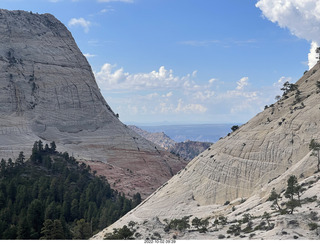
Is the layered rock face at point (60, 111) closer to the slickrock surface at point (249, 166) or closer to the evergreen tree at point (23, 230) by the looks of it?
the slickrock surface at point (249, 166)

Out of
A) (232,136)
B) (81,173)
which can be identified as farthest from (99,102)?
(232,136)

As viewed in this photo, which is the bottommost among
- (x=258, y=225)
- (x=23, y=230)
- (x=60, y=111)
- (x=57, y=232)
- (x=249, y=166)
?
(x=23, y=230)

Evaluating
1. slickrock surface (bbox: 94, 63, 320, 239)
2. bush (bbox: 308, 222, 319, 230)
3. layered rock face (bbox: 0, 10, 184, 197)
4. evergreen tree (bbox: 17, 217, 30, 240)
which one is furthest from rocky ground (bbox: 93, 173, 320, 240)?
layered rock face (bbox: 0, 10, 184, 197)

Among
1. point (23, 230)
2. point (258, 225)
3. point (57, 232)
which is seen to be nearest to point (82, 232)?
point (57, 232)

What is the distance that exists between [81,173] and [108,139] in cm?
4073

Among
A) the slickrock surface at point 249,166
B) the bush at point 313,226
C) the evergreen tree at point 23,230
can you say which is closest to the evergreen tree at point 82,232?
the slickrock surface at point 249,166

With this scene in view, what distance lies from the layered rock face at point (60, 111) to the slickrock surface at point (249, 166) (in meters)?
41.2

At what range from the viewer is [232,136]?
71.8 metres

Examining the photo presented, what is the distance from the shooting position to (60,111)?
14488 centimetres

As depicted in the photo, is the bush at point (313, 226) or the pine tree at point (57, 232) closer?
the bush at point (313, 226)

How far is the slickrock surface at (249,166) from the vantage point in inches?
2233

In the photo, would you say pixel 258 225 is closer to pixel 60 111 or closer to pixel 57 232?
pixel 57 232

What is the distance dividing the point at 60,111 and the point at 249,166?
322 feet

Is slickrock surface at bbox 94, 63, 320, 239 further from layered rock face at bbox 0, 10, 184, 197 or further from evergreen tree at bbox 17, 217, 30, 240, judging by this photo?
layered rock face at bbox 0, 10, 184, 197
